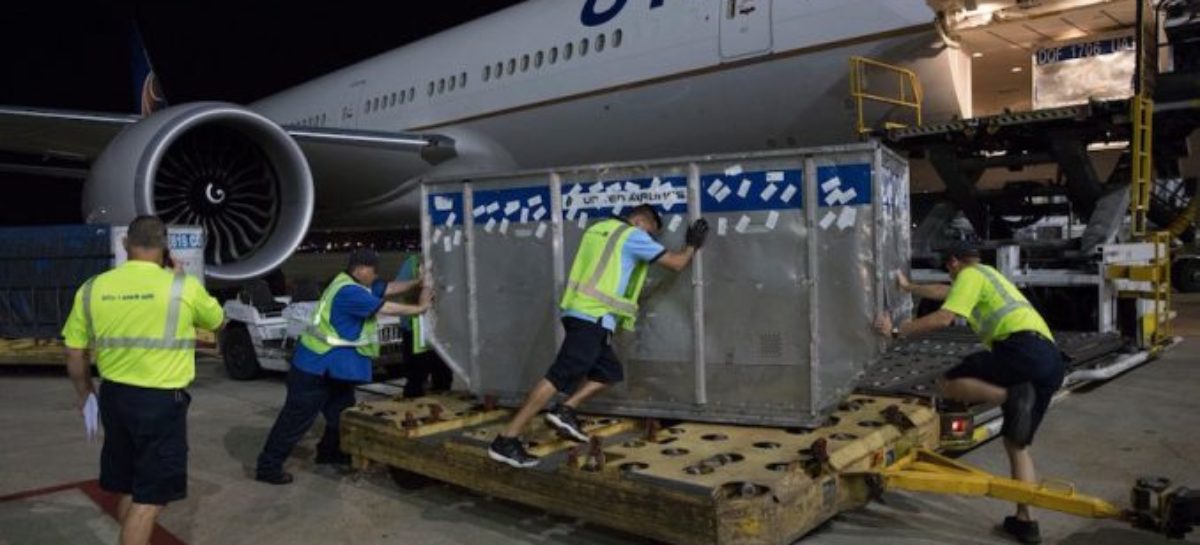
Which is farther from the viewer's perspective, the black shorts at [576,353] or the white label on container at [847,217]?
the black shorts at [576,353]

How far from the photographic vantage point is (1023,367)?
372 centimetres

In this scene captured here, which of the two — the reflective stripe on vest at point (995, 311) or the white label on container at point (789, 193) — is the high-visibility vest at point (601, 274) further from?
the reflective stripe on vest at point (995, 311)

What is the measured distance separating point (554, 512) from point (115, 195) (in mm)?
6132

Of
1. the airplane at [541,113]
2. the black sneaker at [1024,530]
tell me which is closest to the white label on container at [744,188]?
the black sneaker at [1024,530]

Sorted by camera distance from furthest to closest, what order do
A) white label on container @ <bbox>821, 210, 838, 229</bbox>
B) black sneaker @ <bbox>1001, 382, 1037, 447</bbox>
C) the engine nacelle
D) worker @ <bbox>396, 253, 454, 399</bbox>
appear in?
the engine nacelle → worker @ <bbox>396, 253, 454, 399</bbox> → white label on container @ <bbox>821, 210, 838, 229</bbox> → black sneaker @ <bbox>1001, 382, 1037, 447</bbox>

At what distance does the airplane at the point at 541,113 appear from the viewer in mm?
7777

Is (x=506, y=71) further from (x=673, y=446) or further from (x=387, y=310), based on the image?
(x=673, y=446)

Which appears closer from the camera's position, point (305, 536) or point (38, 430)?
point (305, 536)

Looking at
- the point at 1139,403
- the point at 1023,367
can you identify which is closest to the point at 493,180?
the point at 1023,367

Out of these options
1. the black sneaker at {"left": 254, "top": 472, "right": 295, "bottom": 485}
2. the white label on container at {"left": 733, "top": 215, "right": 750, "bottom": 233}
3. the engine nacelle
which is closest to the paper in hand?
the black sneaker at {"left": 254, "top": 472, "right": 295, "bottom": 485}

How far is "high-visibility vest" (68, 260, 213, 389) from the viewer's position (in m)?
3.26

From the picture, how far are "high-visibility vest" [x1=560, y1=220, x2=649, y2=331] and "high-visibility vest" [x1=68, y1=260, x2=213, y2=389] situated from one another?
1.54 metres

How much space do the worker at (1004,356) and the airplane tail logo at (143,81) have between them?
728 inches

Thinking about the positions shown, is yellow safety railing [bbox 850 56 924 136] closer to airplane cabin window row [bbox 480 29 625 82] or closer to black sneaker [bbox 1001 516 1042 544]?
airplane cabin window row [bbox 480 29 625 82]
